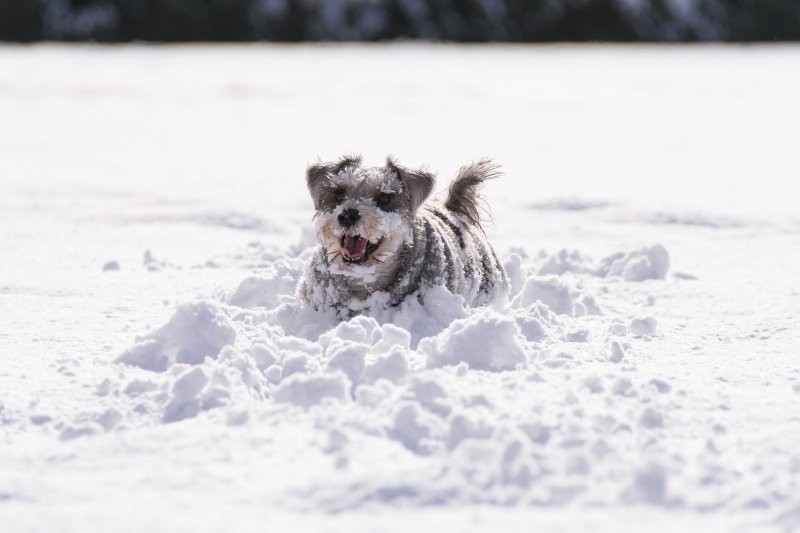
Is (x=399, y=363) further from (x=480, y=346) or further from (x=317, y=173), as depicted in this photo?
(x=317, y=173)

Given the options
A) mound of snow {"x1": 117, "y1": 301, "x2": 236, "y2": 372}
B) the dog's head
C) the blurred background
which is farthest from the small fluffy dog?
the blurred background

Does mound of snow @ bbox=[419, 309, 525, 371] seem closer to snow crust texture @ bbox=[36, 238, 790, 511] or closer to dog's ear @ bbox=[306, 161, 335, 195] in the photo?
snow crust texture @ bbox=[36, 238, 790, 511]

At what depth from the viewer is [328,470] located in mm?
3469

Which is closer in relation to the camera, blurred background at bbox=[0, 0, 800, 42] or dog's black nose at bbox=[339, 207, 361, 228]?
dog's black nose at bbox=[339, 207, 361, 228]

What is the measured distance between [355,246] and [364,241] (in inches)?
2.2

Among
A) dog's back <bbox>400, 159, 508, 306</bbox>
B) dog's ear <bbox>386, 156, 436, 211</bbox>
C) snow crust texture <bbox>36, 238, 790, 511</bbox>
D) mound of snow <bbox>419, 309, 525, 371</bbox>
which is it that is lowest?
snow crust texture <bbox>36, 238, 790, 511</bbox>

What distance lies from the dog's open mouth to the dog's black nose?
0.10 m

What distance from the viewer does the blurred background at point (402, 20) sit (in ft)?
141

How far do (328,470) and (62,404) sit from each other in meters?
1.28

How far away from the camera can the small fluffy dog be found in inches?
214

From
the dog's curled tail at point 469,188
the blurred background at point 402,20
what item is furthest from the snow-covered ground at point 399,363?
the blurred background at point 402,20

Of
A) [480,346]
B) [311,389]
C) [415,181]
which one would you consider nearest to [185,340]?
[311,389]

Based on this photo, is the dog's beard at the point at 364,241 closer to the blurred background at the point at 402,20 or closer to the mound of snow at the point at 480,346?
the mound of snow at the point at 480,346

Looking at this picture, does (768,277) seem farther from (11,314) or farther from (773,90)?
(773,90)
